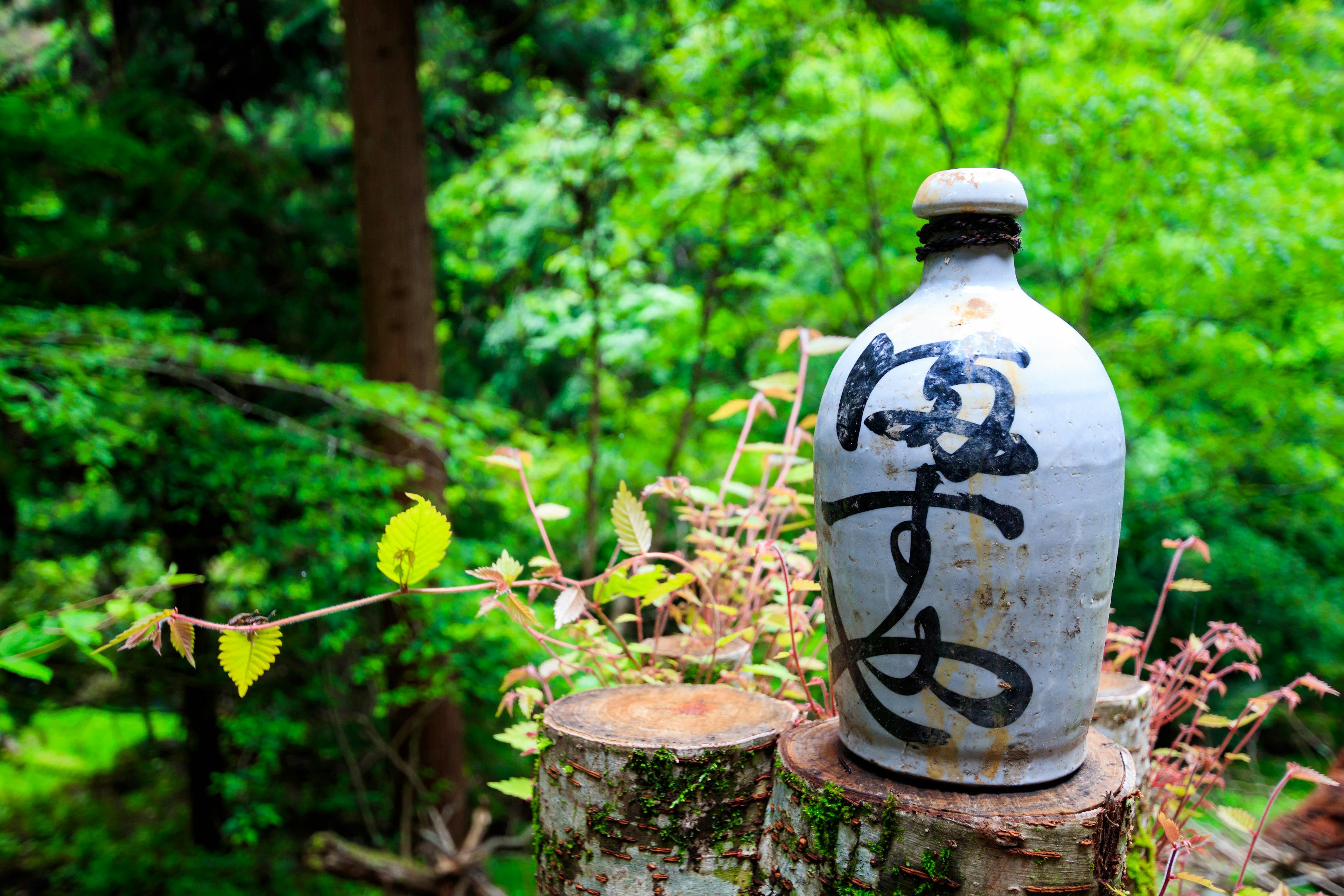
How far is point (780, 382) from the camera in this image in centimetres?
182

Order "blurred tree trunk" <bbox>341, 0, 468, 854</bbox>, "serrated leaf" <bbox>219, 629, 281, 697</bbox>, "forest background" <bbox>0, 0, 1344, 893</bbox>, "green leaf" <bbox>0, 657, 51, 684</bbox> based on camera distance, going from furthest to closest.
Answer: "blurred tree trunk" <bbox>341, 0, 468, 854</bbox>, "forest background" <bbox>0, 0, 1344, 893</bbox>, "serrated leaf" <bbox>219, 629, 281, 697</bbox>, "green leaf" <bbox>0, 657, 51, 684</bbox>

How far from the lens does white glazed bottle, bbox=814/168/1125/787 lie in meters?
1.09

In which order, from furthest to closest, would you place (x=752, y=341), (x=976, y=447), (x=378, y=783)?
(x=752, y=341)
(x=378, y=783)
(x=976, y=447)

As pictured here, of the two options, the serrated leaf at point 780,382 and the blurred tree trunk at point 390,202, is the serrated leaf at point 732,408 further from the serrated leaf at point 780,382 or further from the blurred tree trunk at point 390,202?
the blurred tree trunk at point 390,202

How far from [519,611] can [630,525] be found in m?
0.28

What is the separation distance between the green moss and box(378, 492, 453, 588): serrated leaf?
1256 mm

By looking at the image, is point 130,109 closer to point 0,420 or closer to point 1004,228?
point 0,420

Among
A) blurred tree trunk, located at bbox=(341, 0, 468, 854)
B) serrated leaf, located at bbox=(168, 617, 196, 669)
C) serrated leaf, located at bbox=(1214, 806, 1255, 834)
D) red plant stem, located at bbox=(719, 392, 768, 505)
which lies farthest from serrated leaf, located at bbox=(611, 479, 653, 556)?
blurred tree trunk, located at bbox=(341, 0, 468, 854)

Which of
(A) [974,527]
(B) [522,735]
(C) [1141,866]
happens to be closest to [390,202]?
(B) [522,735]

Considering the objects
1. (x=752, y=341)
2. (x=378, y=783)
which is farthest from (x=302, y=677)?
(x=752, y=341)

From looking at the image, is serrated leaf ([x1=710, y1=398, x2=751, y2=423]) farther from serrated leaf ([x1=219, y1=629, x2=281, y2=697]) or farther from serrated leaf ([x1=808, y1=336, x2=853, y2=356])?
serrated leaf ([x1=219, y1=629, x2=281, y2=697])

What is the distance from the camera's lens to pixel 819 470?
122 centimetres

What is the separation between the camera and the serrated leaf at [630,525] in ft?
4.70

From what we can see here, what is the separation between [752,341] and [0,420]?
486 cm
